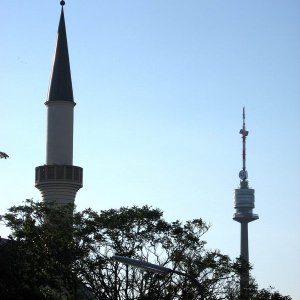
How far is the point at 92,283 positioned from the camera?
43.4 m

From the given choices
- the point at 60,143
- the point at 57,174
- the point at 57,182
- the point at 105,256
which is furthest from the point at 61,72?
the point at 105,256

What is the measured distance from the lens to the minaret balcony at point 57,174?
Result: 226 feet

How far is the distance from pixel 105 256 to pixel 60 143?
26.5m

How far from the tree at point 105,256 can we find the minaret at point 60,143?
799 inches

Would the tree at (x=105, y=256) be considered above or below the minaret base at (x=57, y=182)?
below

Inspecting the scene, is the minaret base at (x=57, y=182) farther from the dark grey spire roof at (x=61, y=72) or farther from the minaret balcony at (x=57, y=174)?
the dark grey spire roof at (x=61, y=72)

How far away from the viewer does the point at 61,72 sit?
7294 cm

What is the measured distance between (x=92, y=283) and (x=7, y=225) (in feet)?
21.8

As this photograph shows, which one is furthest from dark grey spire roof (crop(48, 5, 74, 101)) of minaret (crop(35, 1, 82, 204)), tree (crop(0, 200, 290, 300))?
tree (crop(0, 200, 290, 300))

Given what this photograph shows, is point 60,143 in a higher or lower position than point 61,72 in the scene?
lower

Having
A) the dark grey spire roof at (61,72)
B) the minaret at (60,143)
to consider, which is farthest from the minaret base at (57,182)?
the dark grey spire roof at (61,72)

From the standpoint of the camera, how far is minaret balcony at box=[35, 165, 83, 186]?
68750 millimetres

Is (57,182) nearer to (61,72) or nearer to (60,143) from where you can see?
(60,143)

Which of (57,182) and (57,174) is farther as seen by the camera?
(57,174)
